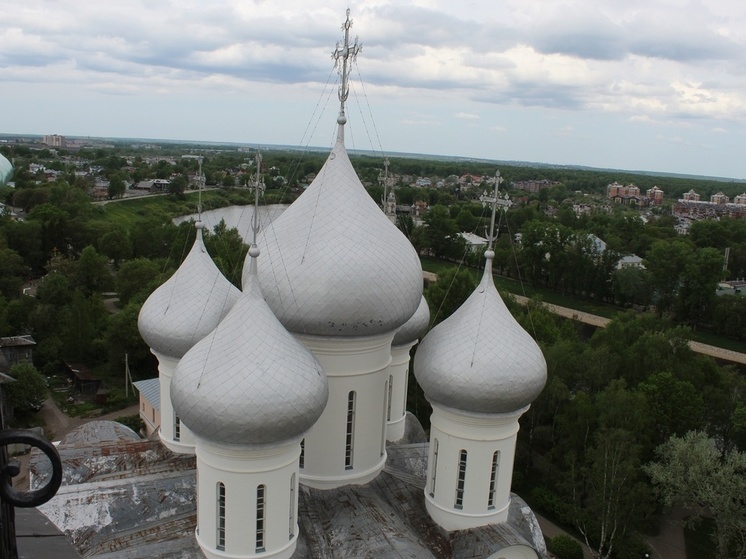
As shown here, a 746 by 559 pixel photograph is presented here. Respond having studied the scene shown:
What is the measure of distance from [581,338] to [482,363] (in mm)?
27921

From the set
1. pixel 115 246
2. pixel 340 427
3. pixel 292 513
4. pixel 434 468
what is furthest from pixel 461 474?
pixel 115 246

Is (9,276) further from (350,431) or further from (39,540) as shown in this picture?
(39,540)

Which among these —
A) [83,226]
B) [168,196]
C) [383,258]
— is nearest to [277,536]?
[383,258]

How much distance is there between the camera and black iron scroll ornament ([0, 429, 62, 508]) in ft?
6.77

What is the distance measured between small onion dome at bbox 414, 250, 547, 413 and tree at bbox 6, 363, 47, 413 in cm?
1729

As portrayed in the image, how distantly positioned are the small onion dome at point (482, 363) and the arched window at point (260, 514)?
3592 millimetres

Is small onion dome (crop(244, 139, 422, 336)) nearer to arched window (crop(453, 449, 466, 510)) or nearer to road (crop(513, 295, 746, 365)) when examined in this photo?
arched window (crop(453, 449, 466, 510))

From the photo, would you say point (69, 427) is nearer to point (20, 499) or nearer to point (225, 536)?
point (225, 536)

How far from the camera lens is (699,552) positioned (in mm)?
18047

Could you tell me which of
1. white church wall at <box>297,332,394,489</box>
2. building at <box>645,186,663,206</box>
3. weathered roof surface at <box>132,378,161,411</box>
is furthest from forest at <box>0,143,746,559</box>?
building at <box>645,186,663,206</box>

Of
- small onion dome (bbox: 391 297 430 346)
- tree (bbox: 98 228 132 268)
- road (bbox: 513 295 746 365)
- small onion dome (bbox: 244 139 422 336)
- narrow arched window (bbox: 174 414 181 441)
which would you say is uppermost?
small onion dome (bbox: 244 139 422 336)

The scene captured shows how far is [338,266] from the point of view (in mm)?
11625

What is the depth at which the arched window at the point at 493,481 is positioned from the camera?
1232 cm

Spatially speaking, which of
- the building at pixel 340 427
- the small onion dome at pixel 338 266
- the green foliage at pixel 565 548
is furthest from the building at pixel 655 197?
the small onion dome at pixel 338 266
